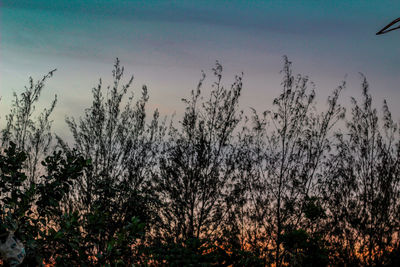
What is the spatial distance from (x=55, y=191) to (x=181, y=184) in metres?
9.07

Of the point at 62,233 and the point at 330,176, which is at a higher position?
the point at 330,176

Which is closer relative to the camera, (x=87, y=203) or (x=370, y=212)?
(x=87, y=203)

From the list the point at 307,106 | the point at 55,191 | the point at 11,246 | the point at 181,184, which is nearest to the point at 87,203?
the point at 181,184

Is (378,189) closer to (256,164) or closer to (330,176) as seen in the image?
(330,176)

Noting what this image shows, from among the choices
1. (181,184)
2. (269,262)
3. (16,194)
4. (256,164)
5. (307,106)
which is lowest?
(269,262)

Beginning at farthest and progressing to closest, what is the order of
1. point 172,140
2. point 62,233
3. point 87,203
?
1. point 172,140
2. point 87,203
3. point 62,233

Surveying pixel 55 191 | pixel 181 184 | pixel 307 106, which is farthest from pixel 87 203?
pixel 307 106

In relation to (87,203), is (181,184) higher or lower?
higher

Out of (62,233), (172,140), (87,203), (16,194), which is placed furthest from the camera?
(172,140)

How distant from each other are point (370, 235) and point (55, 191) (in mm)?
12954

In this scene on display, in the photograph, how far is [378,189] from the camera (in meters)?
14.0

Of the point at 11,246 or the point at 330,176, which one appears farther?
the point at 330,176

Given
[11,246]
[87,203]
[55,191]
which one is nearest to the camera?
[11,246]

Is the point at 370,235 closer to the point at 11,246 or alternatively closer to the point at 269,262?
the point at 269,262
